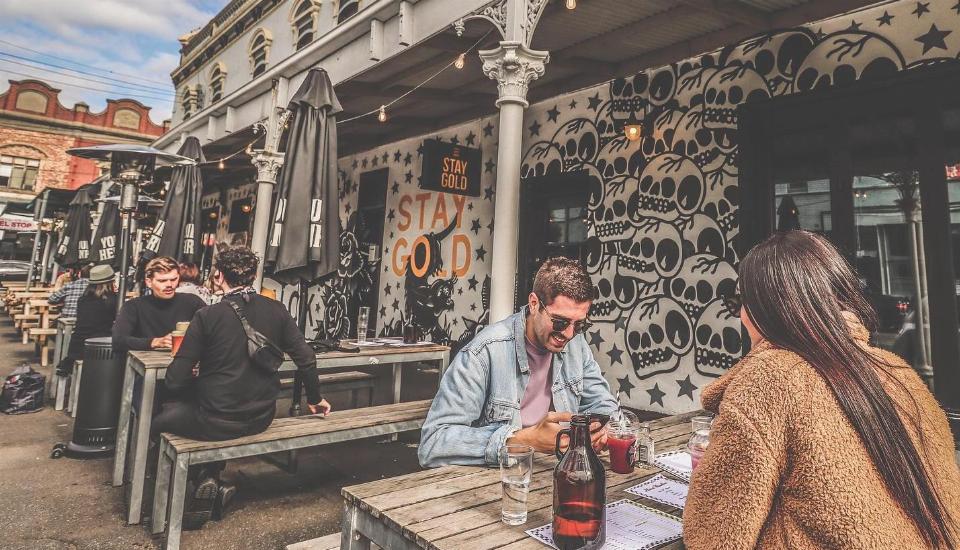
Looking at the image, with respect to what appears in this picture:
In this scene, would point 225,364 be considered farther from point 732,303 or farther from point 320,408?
point 732,303

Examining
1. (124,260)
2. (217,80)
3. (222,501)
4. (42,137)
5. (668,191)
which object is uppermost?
(42,137)

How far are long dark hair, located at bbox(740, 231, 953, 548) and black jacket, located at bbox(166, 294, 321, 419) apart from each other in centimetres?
299

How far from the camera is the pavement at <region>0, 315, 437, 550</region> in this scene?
2.98 meters

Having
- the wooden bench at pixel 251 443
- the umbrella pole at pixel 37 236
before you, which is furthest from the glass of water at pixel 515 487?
the umbrella pole at pixel 37 236

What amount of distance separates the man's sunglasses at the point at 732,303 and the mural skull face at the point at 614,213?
4.60ft

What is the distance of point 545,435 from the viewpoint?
5.92ft

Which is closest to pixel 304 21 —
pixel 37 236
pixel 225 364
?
pixel 225 364

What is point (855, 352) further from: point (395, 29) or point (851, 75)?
point (395, 29)

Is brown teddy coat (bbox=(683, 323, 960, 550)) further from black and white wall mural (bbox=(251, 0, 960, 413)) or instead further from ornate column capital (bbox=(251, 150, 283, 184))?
ornate column capital (bbox=(251, 150, 283, 184))

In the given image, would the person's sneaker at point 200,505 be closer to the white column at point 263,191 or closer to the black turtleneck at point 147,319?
the black turtleneck at point 147,319

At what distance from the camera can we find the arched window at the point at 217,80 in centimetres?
1209

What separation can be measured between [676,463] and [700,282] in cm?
408

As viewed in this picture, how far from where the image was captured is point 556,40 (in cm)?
592

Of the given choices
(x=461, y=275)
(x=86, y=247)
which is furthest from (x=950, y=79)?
(x=86, y=247)
